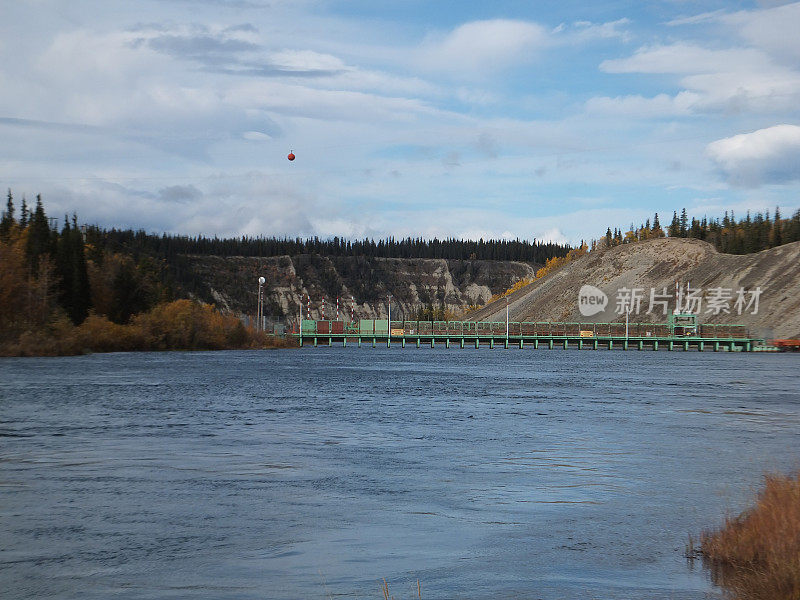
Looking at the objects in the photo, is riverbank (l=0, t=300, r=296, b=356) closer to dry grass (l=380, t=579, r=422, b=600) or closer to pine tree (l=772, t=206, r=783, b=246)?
dry grass (l=380, t=579, r=422, b=600)

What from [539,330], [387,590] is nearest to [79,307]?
[387,590]

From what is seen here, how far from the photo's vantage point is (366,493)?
1873cm

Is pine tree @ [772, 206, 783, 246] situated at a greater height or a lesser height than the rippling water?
greater

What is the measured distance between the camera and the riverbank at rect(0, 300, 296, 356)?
81.2 m

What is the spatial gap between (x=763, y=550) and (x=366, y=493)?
8.90m

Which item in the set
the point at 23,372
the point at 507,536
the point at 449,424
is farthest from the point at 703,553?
the point at 23,372

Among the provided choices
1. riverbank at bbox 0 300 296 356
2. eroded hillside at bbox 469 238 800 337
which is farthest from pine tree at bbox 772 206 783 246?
riverbank at bbox 0 300 296 356

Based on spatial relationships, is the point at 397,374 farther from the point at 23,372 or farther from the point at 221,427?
the point at 221,427

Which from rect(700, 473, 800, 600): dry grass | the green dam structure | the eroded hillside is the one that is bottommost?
the green dam structure

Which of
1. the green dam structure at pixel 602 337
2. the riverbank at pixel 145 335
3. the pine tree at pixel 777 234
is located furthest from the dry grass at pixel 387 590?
the pine tree at pixel 777 234

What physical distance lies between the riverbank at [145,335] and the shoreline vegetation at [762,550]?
75.7m

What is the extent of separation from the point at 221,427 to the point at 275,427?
1849mm

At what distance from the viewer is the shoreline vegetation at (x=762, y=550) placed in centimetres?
1024

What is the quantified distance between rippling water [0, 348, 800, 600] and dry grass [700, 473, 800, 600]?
0.46m
